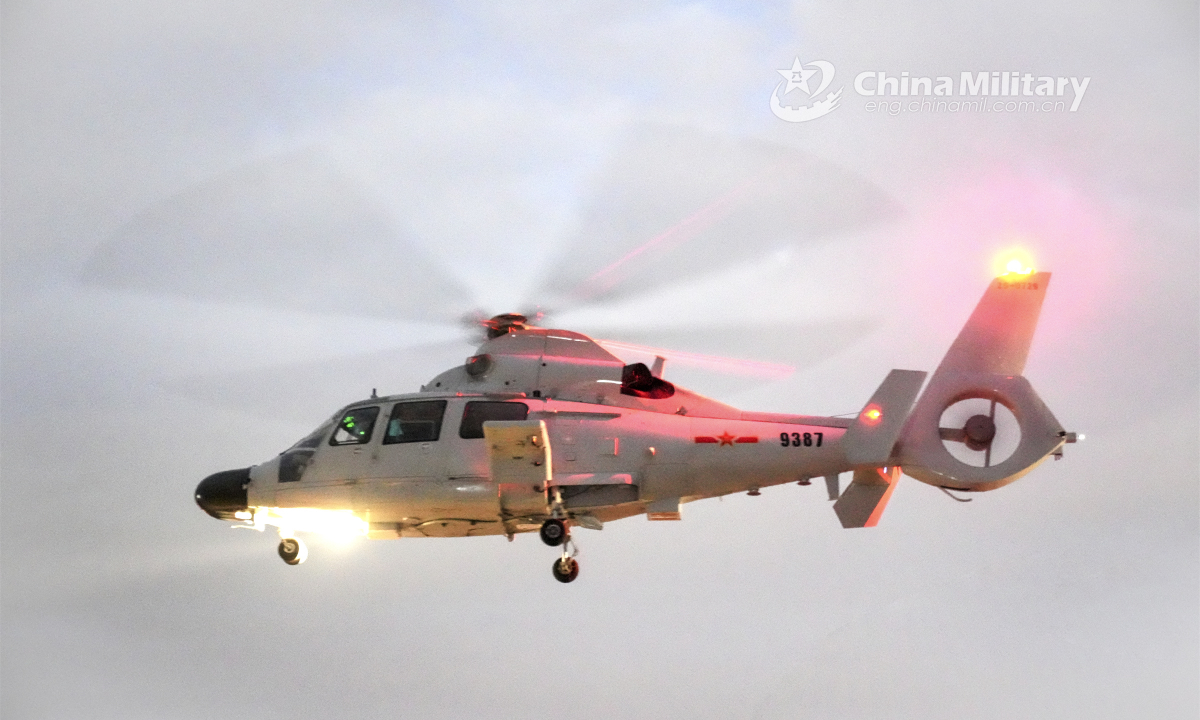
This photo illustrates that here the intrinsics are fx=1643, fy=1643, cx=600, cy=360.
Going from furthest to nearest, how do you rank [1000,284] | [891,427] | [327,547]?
[327,547] < [1000,284] < [891,427]

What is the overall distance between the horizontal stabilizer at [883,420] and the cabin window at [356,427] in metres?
5.37

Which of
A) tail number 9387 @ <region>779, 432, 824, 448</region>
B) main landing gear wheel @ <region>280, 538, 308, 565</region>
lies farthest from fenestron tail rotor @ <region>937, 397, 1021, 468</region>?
main landing gear wheel @ <region>280, 538, 308, 565</region>

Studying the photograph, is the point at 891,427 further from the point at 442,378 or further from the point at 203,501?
the point at 203,501

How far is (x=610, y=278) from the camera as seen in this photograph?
61.7 ft

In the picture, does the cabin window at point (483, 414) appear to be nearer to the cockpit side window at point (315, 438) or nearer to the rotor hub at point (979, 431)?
the cockpit side window at point (315, 438)

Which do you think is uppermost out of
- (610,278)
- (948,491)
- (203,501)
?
(610,278)

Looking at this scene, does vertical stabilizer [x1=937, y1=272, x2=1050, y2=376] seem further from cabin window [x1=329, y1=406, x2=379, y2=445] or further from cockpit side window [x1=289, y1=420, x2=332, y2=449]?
cockpit side window [x1=289, y1=420, x2=332, y2=449]

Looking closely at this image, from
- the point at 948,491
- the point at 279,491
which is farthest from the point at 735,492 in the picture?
the point at 279,491

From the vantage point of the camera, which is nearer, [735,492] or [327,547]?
[735,492]

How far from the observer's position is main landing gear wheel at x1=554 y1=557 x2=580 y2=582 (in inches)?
724

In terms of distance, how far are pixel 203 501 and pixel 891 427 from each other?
26.7ft

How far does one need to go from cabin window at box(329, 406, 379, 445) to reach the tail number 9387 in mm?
4667

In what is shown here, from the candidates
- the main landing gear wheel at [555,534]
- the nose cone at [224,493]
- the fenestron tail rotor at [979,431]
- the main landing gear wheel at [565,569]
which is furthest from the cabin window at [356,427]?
the fenestron tail rotor at [979,431]

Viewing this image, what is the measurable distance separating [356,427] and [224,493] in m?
1.90
